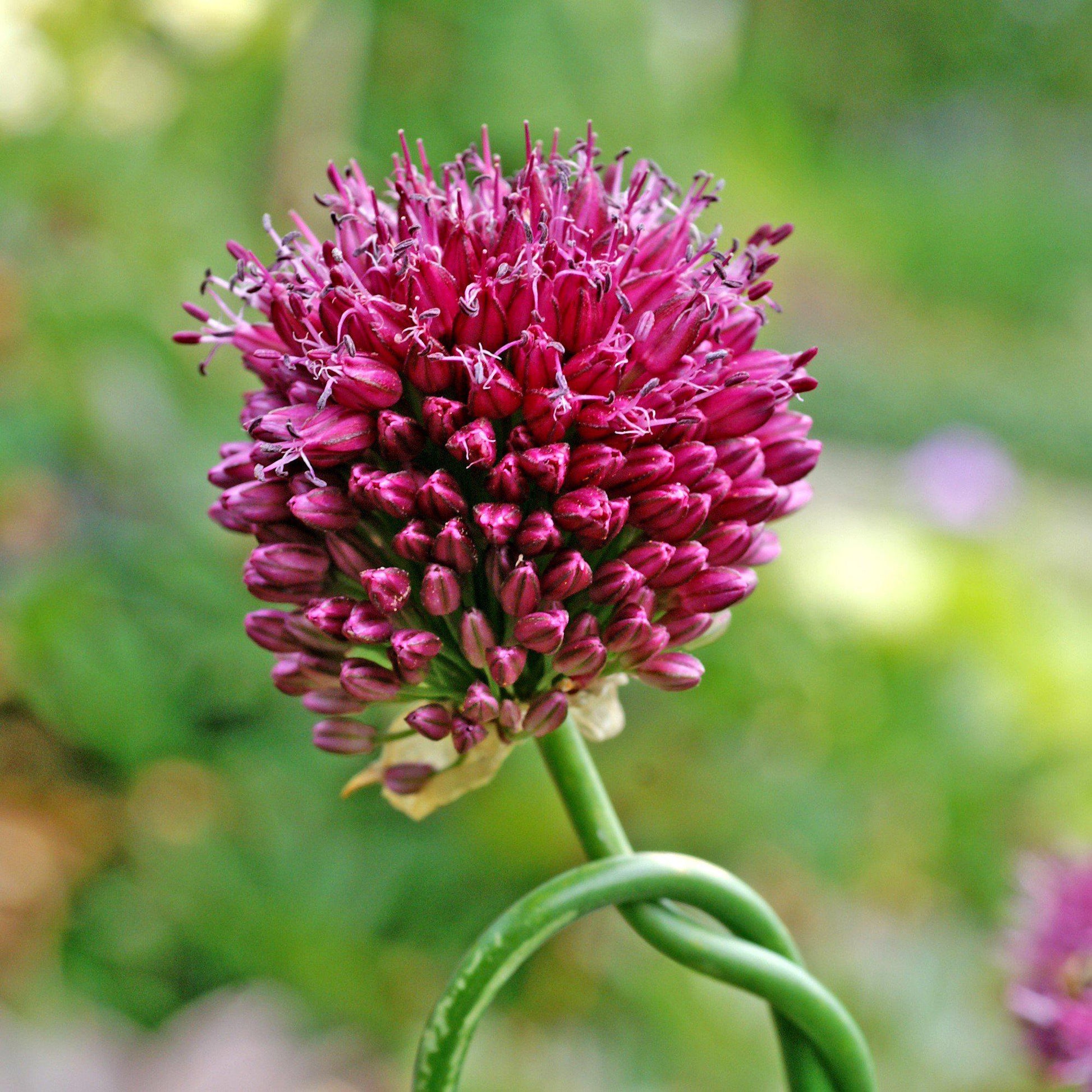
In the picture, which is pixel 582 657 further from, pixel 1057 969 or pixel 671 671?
pixel 1057 969

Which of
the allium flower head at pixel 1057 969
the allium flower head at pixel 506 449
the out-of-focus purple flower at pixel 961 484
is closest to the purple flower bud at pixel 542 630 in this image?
the allium flower head at pixel 506 449

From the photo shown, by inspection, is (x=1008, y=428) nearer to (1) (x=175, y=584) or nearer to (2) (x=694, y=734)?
(2) (x=694, y=734)

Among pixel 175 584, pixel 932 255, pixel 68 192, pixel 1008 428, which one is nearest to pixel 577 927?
pixel 175 584

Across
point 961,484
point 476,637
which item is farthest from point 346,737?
point 961,484

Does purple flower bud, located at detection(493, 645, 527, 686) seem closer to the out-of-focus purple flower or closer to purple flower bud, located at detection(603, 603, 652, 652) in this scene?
purple flower bud, located at detection(603, 603, 652, 652)

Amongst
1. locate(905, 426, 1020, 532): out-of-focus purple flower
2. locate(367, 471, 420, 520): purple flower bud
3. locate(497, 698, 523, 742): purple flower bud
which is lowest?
locate(497, 698, 523, 742): purple flower bud

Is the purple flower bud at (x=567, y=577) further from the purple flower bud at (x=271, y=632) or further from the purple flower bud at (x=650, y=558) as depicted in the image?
the purple flower bud at (x=271, y=632)

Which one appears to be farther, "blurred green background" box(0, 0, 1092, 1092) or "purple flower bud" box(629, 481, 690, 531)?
"blurred green background" box(0, 0, 1092, 1092)

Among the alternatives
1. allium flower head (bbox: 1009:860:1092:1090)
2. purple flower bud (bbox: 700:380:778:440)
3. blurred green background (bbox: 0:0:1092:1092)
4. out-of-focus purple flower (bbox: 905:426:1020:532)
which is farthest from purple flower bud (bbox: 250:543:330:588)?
out-of-focus purple flower (bbox: 905:426:1020:532)
